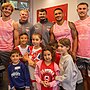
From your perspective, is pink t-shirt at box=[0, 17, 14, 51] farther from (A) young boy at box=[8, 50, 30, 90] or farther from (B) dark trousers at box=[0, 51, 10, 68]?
(A) young boy at box=[8, 50, 30, 90]

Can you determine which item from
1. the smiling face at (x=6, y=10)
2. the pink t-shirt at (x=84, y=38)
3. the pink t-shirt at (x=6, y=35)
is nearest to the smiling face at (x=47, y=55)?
the pink t-shirt at (x=84, y=38)

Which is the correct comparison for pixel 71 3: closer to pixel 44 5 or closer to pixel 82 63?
pixel 44 5

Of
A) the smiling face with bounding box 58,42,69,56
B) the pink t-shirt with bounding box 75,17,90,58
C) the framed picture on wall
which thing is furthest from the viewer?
the framed picture on wall

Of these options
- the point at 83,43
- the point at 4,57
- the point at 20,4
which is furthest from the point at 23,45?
the point at 20,4

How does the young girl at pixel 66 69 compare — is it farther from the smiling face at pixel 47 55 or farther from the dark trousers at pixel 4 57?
the dark trousers at pixel 4 57

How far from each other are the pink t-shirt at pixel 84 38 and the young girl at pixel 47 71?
525 mm

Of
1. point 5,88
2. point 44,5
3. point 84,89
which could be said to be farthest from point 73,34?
point 44,5

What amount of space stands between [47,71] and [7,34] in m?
0.93

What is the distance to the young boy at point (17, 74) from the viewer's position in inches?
120

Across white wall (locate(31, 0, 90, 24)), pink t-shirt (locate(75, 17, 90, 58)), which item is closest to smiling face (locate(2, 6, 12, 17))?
pink t-shirt (locate(75, 17, 90, 58))

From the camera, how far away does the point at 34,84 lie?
10.3ft

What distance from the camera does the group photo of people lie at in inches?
114

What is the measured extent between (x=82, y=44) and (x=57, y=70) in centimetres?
63

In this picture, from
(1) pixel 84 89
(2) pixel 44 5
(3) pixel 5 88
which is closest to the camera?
(1) pixel 84 89
